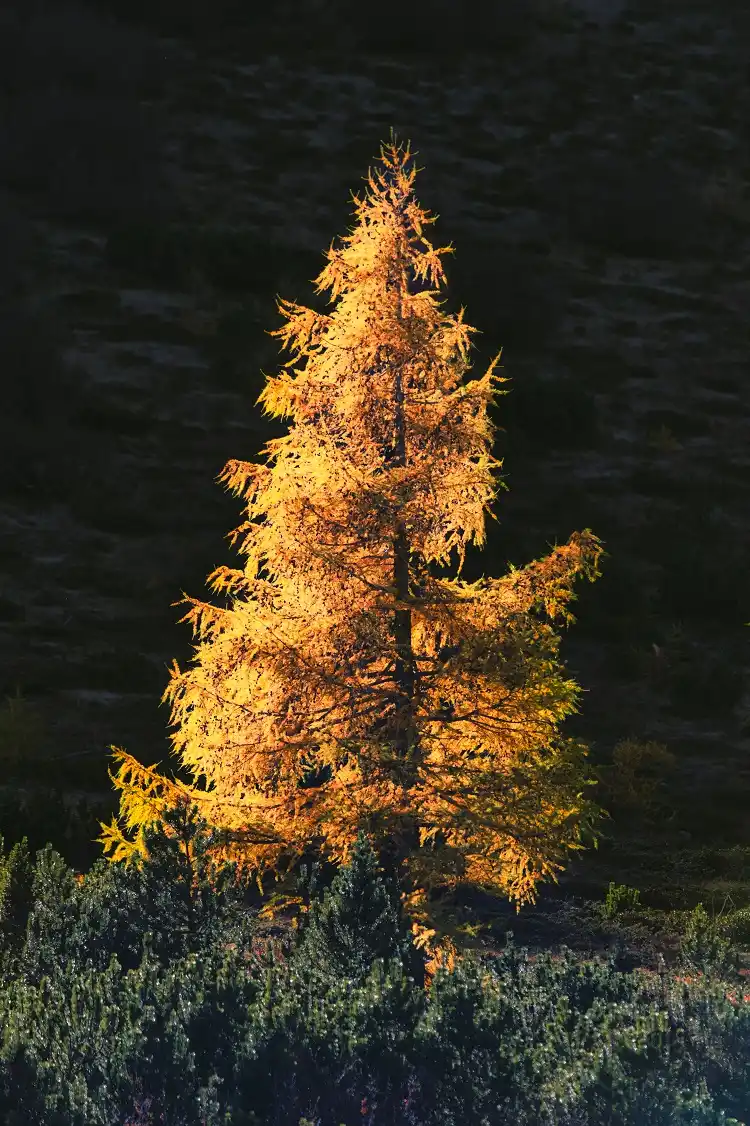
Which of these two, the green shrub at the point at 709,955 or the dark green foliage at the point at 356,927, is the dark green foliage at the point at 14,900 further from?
the green shrub at the point at 709,955

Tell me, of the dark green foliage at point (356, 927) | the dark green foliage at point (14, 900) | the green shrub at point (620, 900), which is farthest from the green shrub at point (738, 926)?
the dark green foliage at point (14, 900)

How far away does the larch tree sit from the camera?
10398 millimetres

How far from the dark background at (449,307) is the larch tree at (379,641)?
17.4 feet

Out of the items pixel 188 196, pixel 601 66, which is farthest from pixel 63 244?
pixel 601 66

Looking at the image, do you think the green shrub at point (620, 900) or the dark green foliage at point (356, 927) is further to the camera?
the green shrub at point (620, 900)

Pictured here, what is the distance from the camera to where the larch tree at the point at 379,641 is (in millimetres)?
10398

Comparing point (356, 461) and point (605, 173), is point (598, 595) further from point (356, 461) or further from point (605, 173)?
point (605, 173)

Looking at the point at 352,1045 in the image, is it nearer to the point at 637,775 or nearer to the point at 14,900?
the point at 14,900

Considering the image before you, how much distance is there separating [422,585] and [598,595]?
13470 millimetres

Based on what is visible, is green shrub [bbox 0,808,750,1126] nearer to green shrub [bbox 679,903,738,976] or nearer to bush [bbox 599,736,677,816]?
green shrub [bbox 679,903,738,976]

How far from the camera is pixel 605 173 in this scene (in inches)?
1610

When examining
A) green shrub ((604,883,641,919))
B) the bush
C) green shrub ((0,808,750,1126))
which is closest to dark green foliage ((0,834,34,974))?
green shrub ((0,808,750,1126))

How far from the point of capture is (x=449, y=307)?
107 ft

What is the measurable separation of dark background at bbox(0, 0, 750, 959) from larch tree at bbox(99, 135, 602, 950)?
529 centimetres
